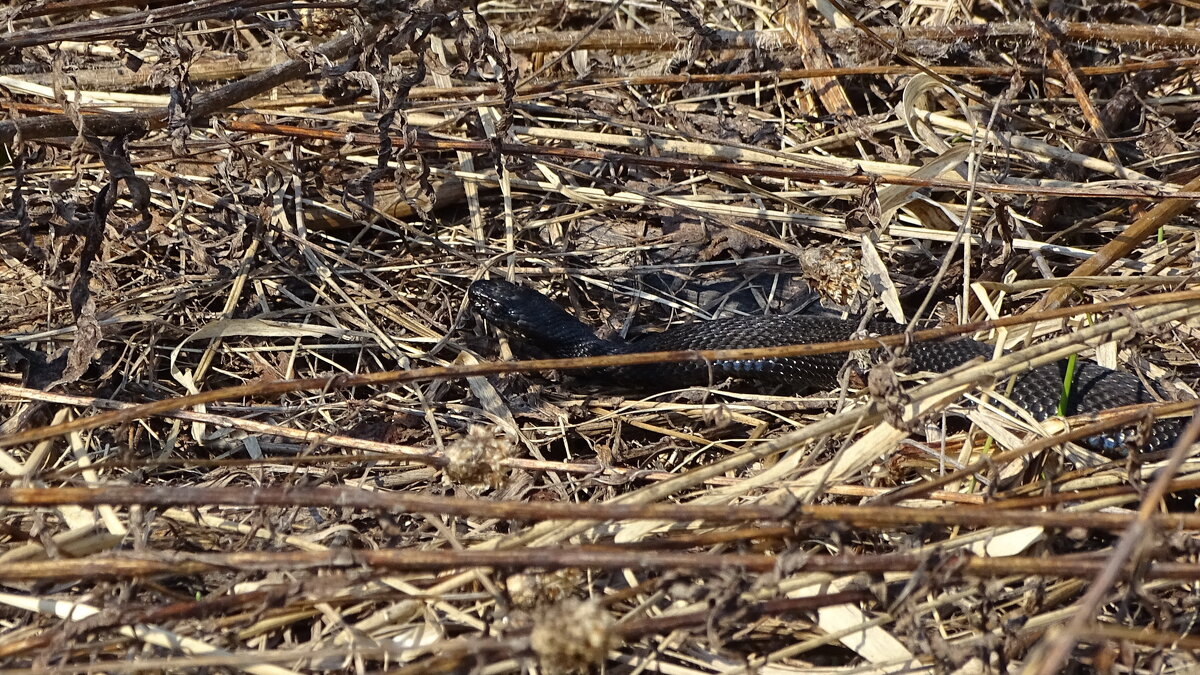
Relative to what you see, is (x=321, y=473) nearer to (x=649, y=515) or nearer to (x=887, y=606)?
(x=649, y=515)

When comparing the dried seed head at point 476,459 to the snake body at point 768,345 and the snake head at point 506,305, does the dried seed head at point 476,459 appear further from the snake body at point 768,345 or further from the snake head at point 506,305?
the snake head at point 506,305

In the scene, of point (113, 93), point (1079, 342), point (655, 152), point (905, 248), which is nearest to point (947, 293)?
point (905, 248)

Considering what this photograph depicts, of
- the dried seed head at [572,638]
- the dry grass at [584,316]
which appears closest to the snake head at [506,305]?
the dry grass at [584,316]

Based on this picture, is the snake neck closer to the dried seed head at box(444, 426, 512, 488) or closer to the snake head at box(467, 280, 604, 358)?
the snake head at box(467, 280, 604, 358)

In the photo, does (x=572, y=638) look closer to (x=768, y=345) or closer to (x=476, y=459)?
(x=476, y=459)

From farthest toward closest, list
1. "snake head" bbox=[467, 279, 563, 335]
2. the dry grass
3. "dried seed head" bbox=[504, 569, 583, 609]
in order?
"snake head" bbox=[467, 279, 563, 335] < "dried seed head" bbox=[504, 569, 583, 609] < the dry grass

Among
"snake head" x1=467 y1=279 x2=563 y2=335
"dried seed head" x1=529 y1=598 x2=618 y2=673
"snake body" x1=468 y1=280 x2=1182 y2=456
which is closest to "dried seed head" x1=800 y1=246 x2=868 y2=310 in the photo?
"snake body" x1=468 y1=280 x2=1182 y2=456
